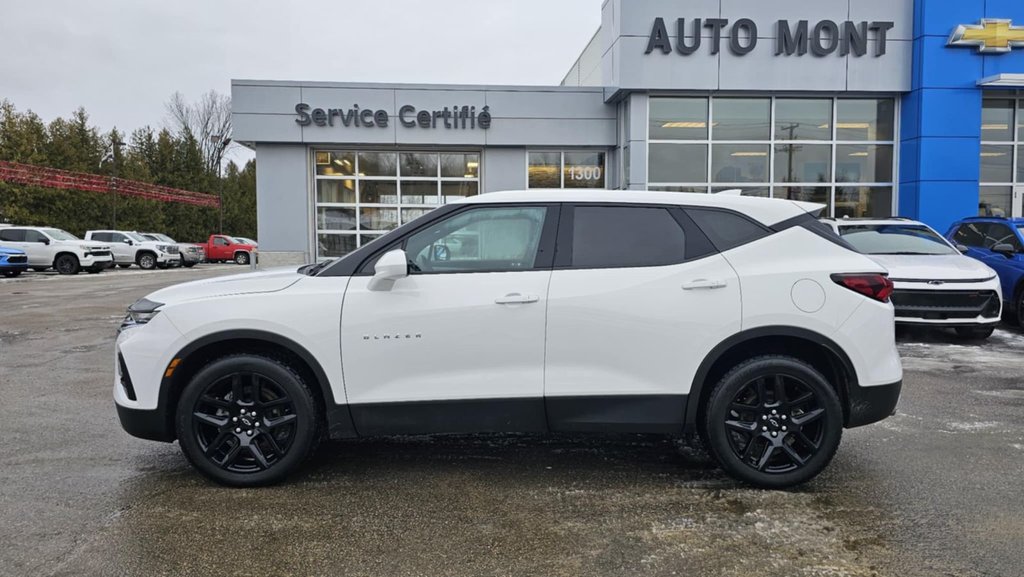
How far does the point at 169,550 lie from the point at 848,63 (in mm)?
16917

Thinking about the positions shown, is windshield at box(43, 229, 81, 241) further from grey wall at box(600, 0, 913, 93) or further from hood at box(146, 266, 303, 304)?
hood at box(146, 266, 303, 304)

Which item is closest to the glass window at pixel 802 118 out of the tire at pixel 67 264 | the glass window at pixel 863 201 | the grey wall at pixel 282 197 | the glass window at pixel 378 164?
the glass window at pixel 863 201

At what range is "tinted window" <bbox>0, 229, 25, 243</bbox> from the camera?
24.6m

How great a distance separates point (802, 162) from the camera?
1642cm

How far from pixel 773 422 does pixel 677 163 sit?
1302cm

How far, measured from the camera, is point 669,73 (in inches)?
609

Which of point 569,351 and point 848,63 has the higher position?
point 848,63

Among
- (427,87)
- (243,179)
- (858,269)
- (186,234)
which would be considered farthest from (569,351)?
(243,179)

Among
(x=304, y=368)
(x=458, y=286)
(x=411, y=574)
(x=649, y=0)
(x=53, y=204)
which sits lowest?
(x=411, y=574)

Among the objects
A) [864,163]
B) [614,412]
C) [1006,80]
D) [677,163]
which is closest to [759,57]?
[677,163]

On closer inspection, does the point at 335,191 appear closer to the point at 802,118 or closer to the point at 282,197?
the point at 282,197

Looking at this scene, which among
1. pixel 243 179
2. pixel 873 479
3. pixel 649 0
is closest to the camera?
pixel 873 479

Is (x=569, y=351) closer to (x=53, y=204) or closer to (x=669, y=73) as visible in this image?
(x=669, y=73)

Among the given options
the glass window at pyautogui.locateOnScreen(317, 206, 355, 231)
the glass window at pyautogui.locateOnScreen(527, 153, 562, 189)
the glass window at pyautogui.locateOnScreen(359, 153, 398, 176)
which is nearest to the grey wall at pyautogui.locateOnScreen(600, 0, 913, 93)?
the glass window at pyautogui.locateOnScreen(527, 153, 562, 189)
